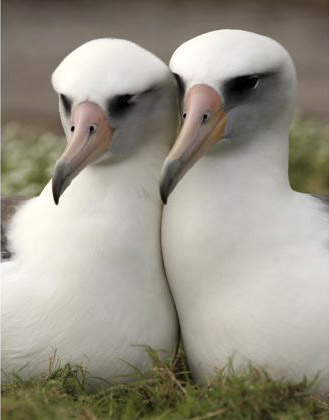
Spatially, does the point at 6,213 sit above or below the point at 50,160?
above

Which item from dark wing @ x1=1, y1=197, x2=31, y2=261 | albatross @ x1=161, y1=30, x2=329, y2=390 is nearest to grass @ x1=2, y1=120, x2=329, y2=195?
dark wing @ x1=1, y1=197, x2=31, y2=261

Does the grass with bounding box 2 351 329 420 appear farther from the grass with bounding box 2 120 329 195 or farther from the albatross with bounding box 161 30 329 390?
Answer: the grass with bounding box 2 120 329 195

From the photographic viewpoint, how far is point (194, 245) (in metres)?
3.99

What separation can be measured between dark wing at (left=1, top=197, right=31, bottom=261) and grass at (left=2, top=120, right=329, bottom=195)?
8.56 ft

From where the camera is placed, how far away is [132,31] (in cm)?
1408

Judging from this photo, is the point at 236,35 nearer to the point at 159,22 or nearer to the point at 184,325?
the point at 184,325

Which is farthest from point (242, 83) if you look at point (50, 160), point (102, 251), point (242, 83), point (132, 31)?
point (132, 31)

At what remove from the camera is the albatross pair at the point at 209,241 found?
387cm

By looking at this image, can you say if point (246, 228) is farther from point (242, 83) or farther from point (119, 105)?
point (119, 105)

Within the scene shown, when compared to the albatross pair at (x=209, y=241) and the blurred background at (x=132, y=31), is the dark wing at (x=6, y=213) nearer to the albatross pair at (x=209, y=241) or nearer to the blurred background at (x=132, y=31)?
the albatross pair at (x=209, y=241)

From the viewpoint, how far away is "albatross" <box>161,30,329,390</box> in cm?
385

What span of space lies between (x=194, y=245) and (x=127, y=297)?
0.32 metres

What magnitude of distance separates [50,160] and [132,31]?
20.4 feet

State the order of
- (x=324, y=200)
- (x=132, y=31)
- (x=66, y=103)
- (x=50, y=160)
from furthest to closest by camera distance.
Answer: (x=132, y=31), (x=50, y=160), (x=324, y=200), (x=66, y=103)
